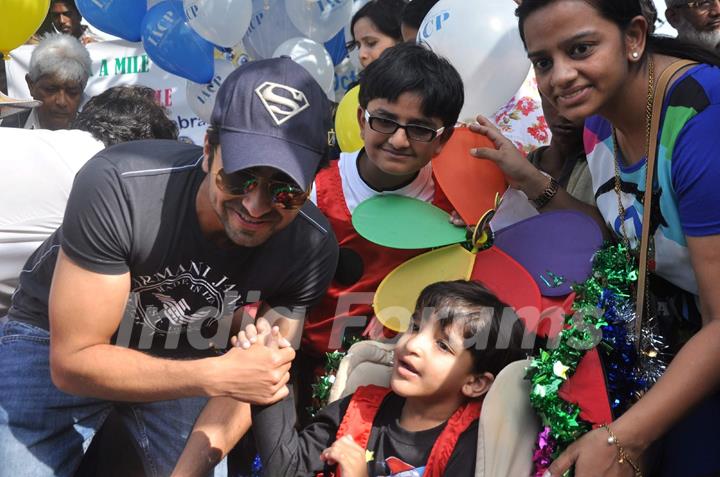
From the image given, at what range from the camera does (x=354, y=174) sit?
276 cm

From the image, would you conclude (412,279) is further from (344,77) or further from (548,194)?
(344,77)

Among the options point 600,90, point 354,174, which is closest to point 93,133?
point 354,174

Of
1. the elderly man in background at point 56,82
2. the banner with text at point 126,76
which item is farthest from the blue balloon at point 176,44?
the banner with text at point 126,76

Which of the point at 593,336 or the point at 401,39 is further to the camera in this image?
the point at 401,39

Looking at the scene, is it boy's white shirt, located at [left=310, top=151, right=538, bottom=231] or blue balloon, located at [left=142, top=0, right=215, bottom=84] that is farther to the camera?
blue balloon, located at [left=142, top=0, right=215, bottom=84]

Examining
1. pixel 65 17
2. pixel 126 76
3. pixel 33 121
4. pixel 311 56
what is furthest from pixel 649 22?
pixel 65 17

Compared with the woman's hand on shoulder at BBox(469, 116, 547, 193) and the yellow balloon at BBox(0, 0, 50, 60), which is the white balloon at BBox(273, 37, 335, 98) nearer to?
the yellow balloon at BBox(0, 0, 50, 60)

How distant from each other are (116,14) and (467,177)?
145 inches

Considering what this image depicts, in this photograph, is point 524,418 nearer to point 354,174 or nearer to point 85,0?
point 354,174

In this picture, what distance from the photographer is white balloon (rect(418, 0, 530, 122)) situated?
3.15 m

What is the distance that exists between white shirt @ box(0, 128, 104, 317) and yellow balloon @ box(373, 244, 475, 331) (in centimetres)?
116

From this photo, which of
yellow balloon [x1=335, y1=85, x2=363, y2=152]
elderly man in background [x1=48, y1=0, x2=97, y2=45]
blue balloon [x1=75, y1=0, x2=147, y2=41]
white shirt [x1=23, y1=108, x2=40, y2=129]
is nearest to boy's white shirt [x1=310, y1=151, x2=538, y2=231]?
yellow balloon [x1=335, y1=85, x2=363, y2=152]

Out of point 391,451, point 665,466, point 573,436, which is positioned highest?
point 573,436

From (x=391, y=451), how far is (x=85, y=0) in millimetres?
4273
